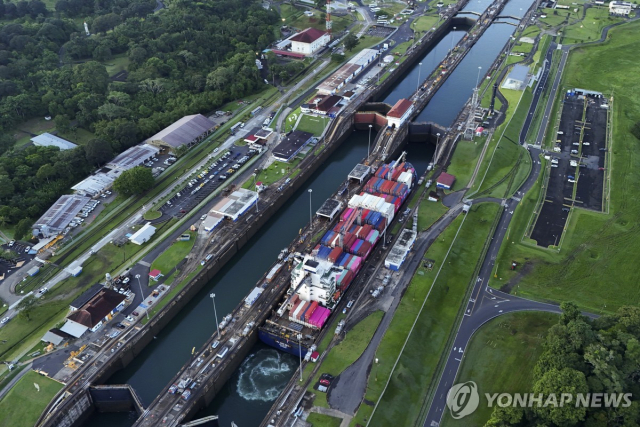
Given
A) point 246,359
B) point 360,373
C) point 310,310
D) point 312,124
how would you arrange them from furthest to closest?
point 312,124, point 310,310, point 246,359, point 360,373

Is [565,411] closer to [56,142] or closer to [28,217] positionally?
[28,217]

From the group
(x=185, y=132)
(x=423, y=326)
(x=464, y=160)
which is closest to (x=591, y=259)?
(x=464, y=160)

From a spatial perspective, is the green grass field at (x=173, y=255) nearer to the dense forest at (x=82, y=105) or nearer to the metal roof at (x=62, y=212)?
the metal roof at (x=62, y=212)

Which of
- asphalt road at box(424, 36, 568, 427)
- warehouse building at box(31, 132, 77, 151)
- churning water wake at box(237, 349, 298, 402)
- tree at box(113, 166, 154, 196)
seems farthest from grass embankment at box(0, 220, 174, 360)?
asphalt road at box(424, 36, 568, 427)

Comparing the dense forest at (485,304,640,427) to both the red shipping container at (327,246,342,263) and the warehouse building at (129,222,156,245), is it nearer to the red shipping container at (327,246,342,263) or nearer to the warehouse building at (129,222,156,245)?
the red shipping container at (327,246,342,263)

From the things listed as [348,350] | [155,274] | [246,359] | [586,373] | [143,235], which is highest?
[586,373]

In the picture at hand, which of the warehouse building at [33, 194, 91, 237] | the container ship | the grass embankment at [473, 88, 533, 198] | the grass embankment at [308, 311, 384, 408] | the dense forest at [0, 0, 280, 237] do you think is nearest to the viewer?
the grass embankment at [308, 311, 384, 408]

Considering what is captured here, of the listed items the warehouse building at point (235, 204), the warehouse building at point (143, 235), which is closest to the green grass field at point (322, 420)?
the warehouse building at point (235, 204)

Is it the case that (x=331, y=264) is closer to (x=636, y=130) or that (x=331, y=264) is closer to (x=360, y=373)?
(x=360, y=373)
